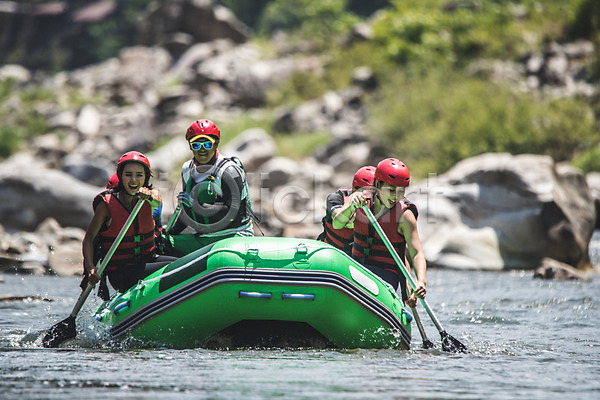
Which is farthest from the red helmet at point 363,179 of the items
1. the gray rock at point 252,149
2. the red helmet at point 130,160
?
the gray rock at point 252,149

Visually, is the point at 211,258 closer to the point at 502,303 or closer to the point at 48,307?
the point at 48,307

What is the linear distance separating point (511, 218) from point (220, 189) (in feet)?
24.9

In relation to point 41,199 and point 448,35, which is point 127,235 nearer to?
point 41,199

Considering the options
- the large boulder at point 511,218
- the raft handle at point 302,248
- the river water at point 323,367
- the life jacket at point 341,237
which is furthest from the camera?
the large boulder at point 511,218

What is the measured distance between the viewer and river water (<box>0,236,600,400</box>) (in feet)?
14.6

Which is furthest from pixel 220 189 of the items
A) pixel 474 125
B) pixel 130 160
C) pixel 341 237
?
pixel 474 125

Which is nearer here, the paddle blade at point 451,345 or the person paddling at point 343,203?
the paddle blade at point 451,345

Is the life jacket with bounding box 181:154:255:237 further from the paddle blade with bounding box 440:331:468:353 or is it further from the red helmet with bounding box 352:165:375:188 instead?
the paddle blade with bounding box 440:331:468:353

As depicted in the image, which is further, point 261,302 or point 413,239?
point 413,239

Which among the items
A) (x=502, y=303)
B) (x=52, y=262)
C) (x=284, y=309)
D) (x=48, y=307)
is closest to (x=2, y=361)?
(x=284, y=309)

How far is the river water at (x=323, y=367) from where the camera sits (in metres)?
4.45

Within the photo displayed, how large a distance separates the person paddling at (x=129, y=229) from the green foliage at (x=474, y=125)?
12.4 meters

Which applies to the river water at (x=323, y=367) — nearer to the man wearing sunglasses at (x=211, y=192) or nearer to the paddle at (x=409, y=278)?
the paddle at (x=409, y=278)

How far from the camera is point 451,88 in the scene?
2089 cm
